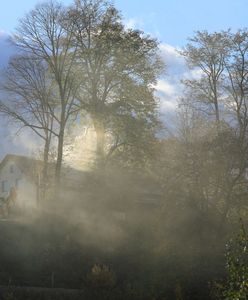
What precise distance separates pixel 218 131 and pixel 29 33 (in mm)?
13508

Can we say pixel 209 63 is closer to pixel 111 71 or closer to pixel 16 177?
pixel 111 71

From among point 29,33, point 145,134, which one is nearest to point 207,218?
point 145,134

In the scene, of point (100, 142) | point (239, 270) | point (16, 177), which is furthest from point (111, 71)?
point (16, 177)

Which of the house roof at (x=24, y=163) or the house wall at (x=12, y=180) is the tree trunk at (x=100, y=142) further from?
the house wall at (x=12, y=180)

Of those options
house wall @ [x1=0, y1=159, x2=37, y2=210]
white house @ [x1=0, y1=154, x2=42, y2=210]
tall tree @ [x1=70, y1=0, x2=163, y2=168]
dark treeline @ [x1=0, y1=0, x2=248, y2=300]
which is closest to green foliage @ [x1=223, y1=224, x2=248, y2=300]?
dark treeline @ [x1=0, y1=0, x2=248, y2=300]

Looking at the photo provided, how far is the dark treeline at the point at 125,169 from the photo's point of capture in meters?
25.3

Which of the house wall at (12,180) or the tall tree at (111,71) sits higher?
the tall tree at (111,71)

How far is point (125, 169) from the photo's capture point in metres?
36.3

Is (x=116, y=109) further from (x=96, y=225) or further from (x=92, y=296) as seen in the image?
(x=92, y=296)

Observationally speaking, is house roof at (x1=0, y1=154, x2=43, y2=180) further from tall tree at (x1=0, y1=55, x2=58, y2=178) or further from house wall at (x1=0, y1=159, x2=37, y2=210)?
tall tree at (x1=0, y1=55, x2=58, y2=178)

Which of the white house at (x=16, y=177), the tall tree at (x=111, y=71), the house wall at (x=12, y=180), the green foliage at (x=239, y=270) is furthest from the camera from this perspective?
the house wall at (x=12, y=180)

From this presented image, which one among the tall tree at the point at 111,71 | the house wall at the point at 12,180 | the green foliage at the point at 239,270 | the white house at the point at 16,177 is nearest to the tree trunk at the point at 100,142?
the tall tree at the point at 111,71

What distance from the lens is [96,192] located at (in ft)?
111

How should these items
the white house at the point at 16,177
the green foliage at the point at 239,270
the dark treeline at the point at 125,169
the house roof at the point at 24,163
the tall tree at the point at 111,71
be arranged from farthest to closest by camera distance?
1. the white house at the point at 16,177
2. the house roof at the point at 24,163
3. the tall tree at the point at 111,71
4. the dark treeline at the point at 125,169
5. the green foliage at the point at 239,270
